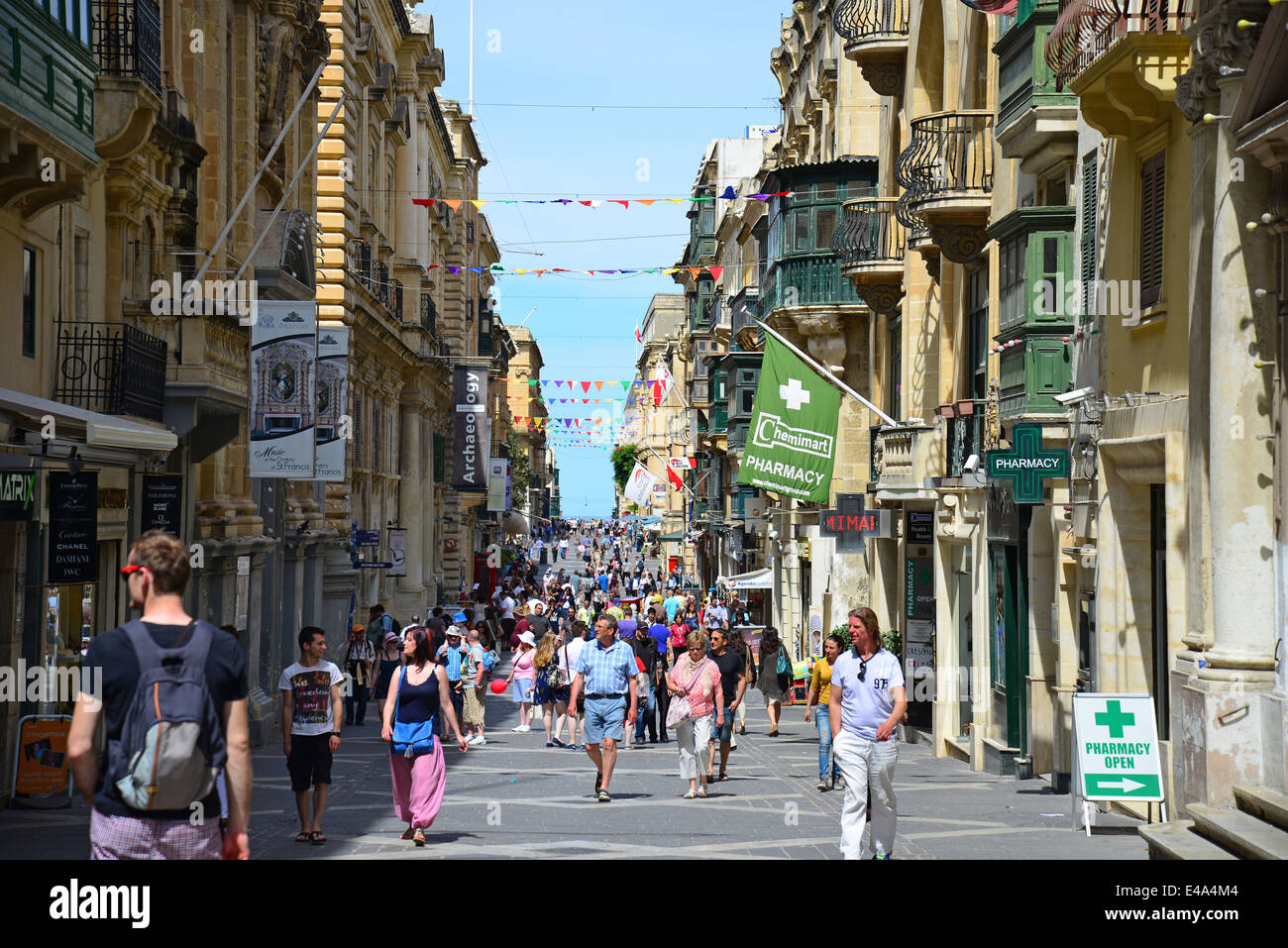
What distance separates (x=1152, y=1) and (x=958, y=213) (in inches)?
347

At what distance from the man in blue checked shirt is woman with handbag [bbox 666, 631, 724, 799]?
1.97 feet

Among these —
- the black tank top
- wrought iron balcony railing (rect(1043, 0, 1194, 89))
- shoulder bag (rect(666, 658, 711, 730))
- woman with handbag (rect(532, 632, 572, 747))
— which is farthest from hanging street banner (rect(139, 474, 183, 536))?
wrought iron balcony railing (rect(1043, 0, 1194, 89))

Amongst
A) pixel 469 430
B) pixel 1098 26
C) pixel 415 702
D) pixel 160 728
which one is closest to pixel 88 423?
pixel 415 702

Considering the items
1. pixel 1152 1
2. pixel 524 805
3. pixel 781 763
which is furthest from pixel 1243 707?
pixel 781 763

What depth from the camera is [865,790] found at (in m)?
12.2

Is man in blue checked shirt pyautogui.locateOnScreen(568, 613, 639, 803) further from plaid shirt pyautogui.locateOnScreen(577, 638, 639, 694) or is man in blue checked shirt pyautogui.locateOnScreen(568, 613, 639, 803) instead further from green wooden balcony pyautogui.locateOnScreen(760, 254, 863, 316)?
green wooden balcony pyautogui.locateOnScreen(760, 254, 863, 316)

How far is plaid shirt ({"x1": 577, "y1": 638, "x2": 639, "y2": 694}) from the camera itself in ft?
55.6

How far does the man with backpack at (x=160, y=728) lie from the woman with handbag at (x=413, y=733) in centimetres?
711

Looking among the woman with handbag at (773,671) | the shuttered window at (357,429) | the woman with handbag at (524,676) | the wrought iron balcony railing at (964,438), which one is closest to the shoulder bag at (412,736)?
the wrought iron balcony railing at (964,438)

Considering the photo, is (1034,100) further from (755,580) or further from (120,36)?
(755,580)

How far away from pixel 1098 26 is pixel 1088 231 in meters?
3.33

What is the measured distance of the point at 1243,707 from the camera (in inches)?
475

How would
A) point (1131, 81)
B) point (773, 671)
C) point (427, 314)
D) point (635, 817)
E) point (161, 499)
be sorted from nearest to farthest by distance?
point (1131, 81) → point (635, 817) → point (161, 499) → point (773, 671) → point (427, 314)

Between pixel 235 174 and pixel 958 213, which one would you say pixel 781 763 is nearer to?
pixel 958 213
